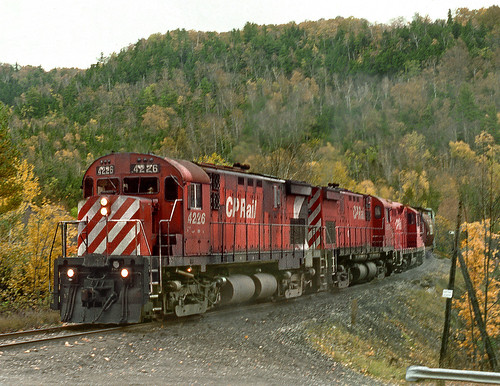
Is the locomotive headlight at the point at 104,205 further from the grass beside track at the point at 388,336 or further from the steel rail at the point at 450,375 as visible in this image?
the steel rail at the point at 450,375

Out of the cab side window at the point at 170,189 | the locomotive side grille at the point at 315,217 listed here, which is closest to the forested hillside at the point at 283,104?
the locomotive side grille at the point at 315,217

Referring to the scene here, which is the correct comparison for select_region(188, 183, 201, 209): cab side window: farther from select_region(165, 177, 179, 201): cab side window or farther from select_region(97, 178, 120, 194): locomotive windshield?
select_region(97, 178, 120, 194): locomotive windshield

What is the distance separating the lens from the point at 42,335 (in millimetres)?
13500

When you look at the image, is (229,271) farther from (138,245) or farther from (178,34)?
(178,34)

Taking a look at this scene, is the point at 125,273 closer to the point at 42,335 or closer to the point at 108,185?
the point at 42,335

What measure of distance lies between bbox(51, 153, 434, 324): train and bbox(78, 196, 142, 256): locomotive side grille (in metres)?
0.02

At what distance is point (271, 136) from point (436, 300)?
1961cm

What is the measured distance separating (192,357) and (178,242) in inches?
139

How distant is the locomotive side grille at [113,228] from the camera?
14.0m

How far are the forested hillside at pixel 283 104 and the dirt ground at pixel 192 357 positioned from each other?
27466mm

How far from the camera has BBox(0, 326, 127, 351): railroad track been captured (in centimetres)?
1223

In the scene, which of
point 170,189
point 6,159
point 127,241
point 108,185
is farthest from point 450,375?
point 6,159

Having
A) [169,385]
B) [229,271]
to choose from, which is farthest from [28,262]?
[169,385]

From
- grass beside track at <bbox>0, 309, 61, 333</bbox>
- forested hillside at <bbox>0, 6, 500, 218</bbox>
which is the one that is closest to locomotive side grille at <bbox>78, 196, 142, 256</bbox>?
grass beside track at <bbox>0, 309, 61, 333</bbox>
